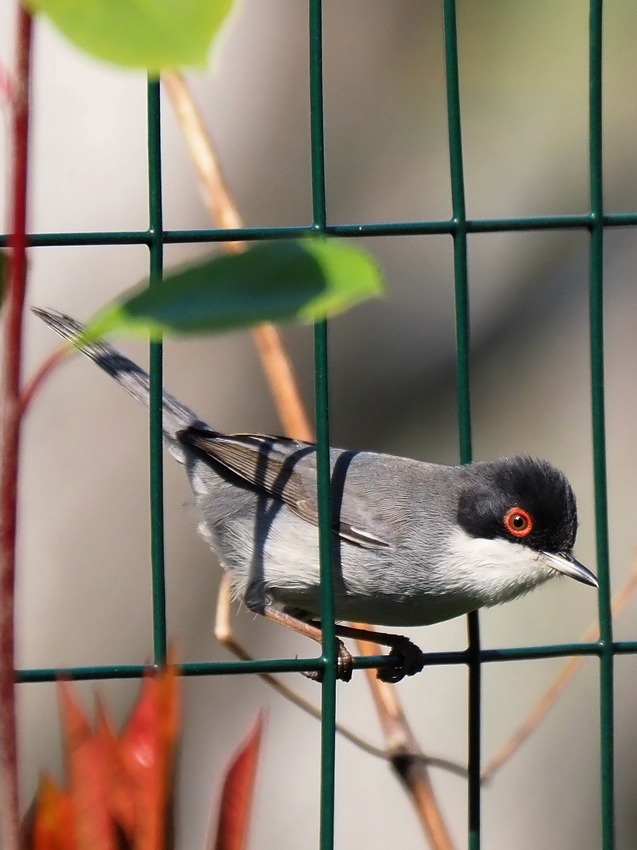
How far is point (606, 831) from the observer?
2941mm

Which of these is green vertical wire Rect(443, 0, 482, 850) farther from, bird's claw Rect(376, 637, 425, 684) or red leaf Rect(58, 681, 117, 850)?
red leaf Rect(58, 681, 117, 850)

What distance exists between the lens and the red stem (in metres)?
1.01

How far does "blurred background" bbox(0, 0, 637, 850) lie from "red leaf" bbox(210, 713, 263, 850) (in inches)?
152

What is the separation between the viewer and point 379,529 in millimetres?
3527

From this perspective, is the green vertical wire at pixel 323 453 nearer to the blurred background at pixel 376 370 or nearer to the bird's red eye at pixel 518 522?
the bird's red eye at pixel 518 522

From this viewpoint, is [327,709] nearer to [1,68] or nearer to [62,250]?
[1,68]

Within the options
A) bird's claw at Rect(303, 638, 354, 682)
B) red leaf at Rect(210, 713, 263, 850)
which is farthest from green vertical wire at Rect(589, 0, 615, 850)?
red leaf at Rect(210, 713, 263, 850)

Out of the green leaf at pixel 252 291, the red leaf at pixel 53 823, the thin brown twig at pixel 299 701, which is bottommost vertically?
the thin brown twig at pixel 299 701

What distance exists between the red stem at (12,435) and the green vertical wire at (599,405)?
6.70ft

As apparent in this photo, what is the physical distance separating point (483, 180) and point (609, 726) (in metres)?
4.02

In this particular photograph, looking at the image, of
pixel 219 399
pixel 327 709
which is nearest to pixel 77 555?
pixel 219 399

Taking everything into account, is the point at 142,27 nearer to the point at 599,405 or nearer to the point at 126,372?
the point at 599,405

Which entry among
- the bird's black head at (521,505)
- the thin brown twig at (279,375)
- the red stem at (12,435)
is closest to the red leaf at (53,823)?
the red stem at (12,435)

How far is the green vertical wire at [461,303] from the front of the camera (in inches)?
111
